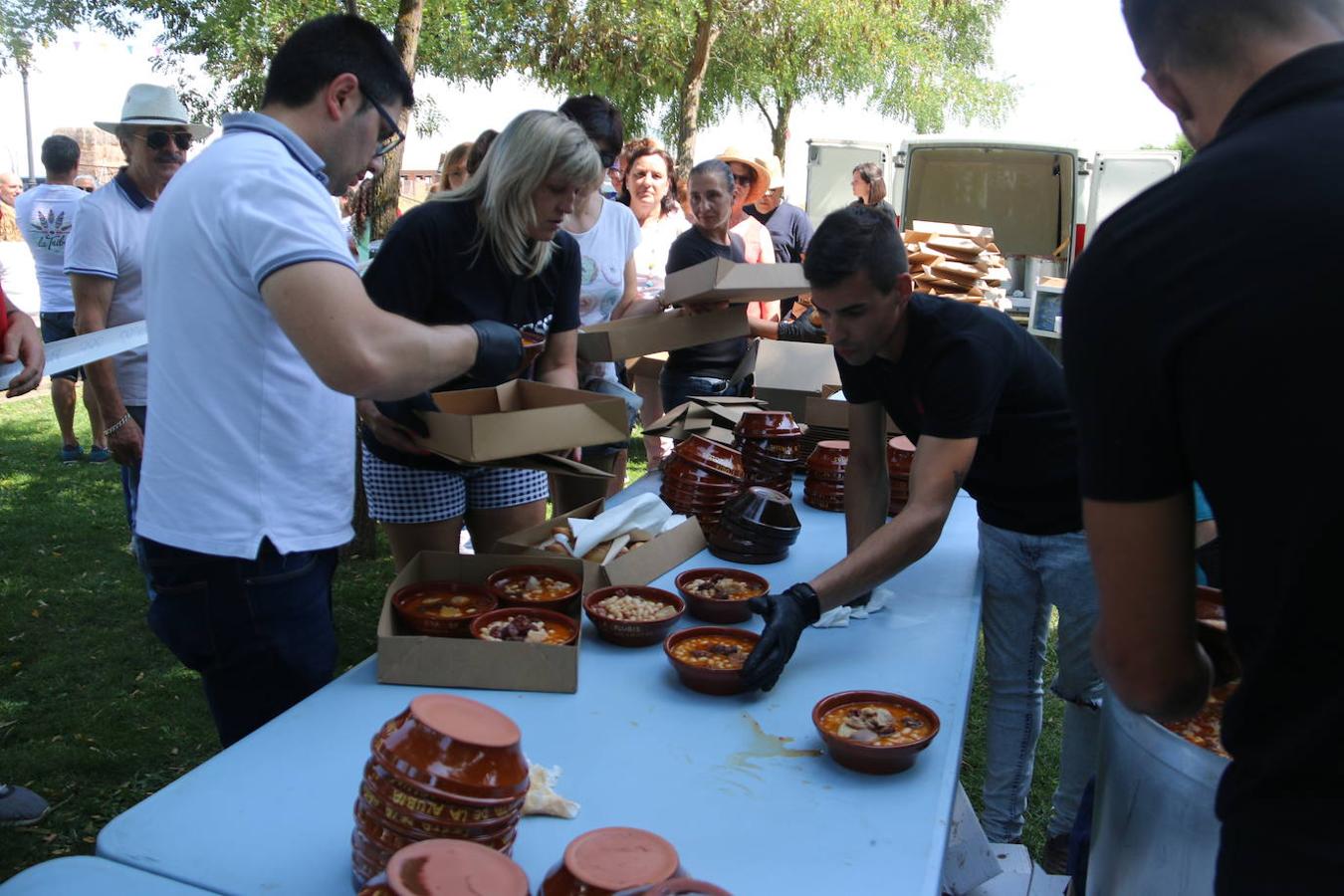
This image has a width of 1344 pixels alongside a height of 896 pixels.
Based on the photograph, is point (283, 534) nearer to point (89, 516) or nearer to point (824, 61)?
point (89, 516)

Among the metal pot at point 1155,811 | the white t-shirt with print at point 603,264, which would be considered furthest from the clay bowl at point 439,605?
the white t-shirt with print at point 603,264

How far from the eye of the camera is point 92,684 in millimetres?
3895

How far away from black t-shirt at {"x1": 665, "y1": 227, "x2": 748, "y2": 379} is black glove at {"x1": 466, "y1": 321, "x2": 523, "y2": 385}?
8.19ft

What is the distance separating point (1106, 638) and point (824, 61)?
1721cm

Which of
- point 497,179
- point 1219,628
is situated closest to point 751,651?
point 1219,628

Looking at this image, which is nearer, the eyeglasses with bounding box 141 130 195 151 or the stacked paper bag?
the eyeglasses with bounding box 141 130 195 151

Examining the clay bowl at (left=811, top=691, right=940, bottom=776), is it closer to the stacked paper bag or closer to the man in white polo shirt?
the man in white polo shirt

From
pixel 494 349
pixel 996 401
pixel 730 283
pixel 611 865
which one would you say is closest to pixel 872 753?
pixel 611 865

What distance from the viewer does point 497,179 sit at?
2463 mm

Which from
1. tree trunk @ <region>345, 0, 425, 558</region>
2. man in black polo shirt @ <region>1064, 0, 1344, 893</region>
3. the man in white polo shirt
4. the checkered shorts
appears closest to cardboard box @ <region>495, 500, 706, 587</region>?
the checkered shorts

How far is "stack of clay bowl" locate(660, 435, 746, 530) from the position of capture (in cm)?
285

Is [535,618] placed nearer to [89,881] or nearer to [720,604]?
[720,604]

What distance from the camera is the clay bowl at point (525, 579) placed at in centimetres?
210

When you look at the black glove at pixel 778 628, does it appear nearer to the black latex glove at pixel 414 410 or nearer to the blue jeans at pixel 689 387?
the black latex glove at pixel 414 410
